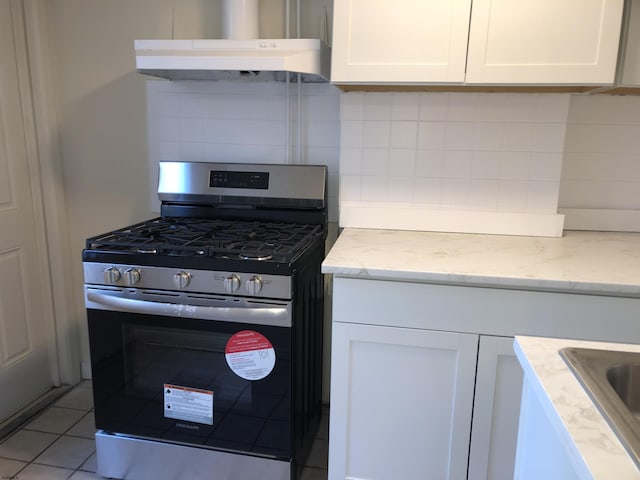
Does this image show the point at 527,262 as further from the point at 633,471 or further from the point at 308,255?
the point at 633,471

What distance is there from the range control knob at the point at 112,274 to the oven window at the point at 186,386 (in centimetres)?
12

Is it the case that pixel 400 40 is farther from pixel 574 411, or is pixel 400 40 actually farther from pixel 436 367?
pixel 574 411

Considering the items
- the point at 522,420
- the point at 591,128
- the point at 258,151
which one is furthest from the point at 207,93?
the point at 522,420

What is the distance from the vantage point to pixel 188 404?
165cm

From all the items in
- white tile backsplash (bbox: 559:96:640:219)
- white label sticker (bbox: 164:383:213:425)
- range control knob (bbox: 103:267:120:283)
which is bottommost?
white label sticker (bbox: 164:383:213:425)

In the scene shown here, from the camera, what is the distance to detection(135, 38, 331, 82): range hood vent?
5.49ft

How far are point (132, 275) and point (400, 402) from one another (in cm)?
92

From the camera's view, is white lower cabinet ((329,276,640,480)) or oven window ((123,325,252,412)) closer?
white lower cabinet ((329,276,640,480))

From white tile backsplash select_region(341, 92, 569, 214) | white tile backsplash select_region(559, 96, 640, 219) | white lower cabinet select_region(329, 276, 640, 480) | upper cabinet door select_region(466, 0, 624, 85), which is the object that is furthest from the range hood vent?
white tile backsplash select_region(559, 96, 640, 219)

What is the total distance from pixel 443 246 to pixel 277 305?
61cm

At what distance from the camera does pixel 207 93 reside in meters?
2.15

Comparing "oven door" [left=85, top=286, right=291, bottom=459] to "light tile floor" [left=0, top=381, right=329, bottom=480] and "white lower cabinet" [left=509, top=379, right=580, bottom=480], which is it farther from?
"white lower cabinet" [left=509, top=379, right=580, bottom=480]

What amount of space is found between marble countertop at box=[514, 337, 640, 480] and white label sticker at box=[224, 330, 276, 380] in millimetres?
819

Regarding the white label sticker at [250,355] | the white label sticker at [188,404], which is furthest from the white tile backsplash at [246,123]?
the white label sticker at [188,404]
